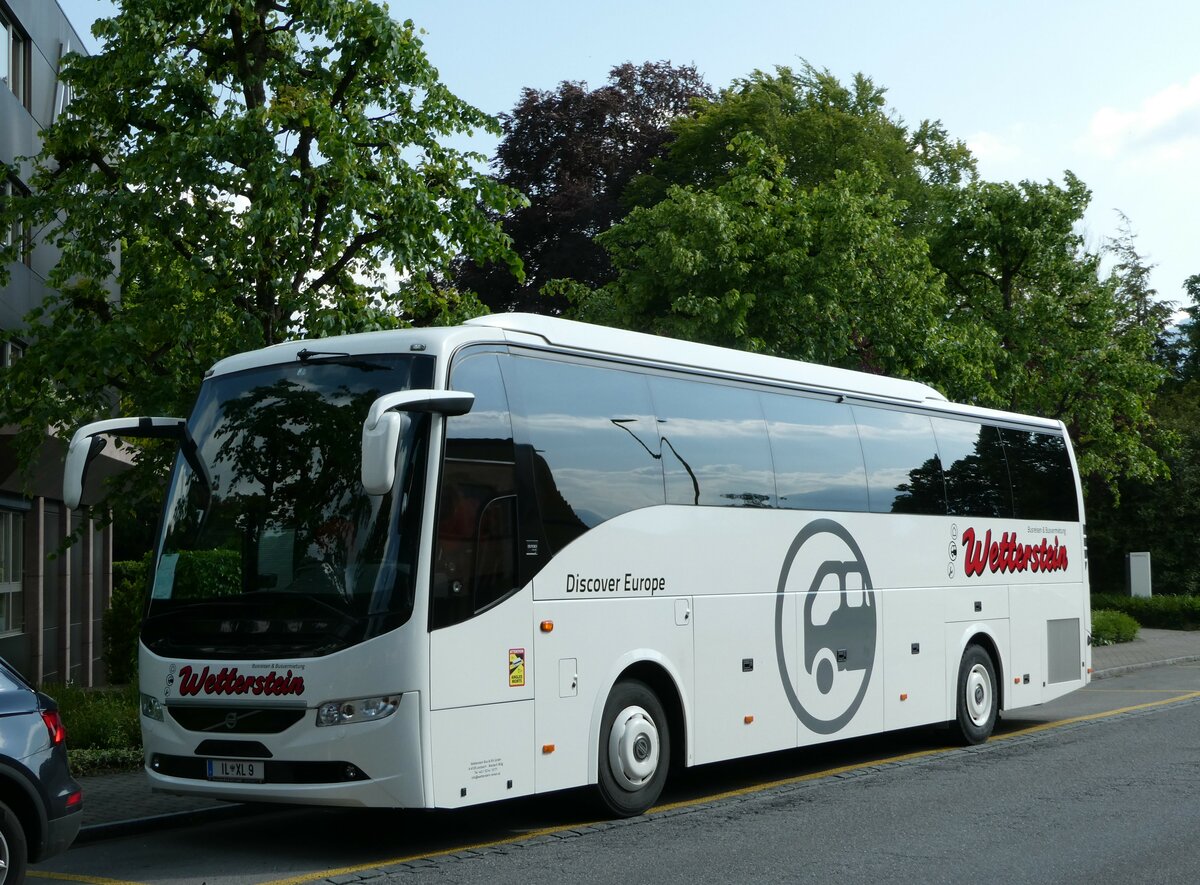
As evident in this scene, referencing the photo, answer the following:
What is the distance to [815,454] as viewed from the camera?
12.9 metres

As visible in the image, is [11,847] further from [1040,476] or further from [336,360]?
[1040,476]

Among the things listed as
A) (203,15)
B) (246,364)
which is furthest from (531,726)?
(203,15)

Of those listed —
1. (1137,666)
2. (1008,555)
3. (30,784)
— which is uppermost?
(1008,555)

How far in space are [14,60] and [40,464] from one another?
8.30m

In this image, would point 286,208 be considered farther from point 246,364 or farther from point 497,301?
point 497,301

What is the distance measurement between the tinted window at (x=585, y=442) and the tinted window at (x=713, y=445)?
237 millimetres

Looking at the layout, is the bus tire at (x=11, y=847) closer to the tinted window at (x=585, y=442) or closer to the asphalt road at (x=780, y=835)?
the asphalt road at (x=780, y=835)

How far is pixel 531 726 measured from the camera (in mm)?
9547

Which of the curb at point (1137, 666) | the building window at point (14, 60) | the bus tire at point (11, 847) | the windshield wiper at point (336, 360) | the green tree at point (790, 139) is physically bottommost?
the curb at point (1137, 666)

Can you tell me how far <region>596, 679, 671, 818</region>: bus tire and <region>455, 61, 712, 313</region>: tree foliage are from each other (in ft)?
85.7

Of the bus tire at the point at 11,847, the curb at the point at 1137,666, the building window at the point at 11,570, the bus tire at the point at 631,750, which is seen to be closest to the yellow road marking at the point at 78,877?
the bus tire at the point at 11,847

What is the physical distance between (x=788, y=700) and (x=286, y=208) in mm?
7573

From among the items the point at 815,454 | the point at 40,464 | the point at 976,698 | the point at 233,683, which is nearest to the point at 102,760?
the point at 233,683

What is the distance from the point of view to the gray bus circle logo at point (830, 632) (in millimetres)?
12320
